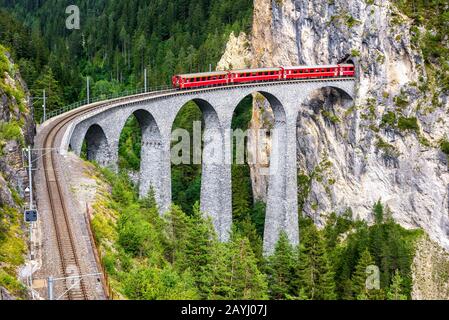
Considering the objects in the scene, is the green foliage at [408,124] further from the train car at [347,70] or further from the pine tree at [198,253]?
the pine tree at [198,253]

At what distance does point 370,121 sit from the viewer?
66.3 metres

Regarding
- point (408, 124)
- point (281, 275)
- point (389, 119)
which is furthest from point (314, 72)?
point (281, 275)

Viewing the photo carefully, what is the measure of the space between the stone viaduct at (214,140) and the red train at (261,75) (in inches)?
48.9

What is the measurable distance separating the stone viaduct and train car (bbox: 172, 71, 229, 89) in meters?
1.58

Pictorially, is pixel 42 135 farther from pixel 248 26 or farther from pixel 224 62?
pixel 248 26

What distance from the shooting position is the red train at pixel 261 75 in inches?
2366

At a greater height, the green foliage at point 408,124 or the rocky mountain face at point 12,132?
the green foliage at point 408,124

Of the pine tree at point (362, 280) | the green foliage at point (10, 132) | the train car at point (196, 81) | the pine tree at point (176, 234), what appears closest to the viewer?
the green foliage at point (10, 132)

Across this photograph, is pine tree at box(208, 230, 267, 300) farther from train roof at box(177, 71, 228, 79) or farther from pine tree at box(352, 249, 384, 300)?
train roof at box(177, 71, 228, 79)

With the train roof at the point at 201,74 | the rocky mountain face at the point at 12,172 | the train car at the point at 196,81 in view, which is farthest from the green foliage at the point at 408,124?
the rocky mountain face at the point at 12,172

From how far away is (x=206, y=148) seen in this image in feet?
200

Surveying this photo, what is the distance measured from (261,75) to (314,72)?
6148 millimetres

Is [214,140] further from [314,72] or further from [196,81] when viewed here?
[314,72]
